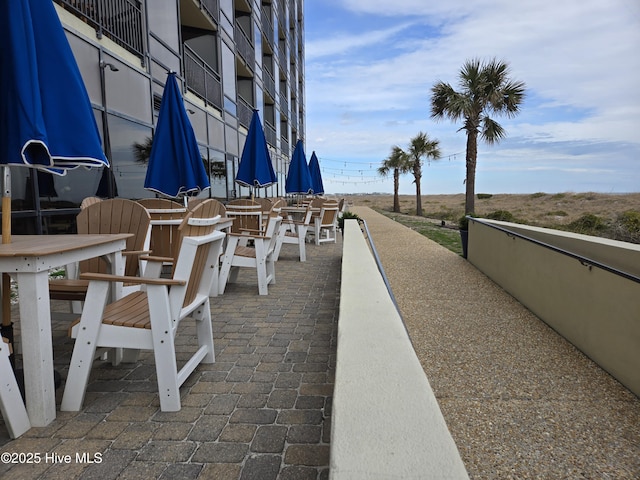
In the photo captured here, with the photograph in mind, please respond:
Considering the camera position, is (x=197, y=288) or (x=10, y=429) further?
(x=197, y=288)

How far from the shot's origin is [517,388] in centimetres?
310

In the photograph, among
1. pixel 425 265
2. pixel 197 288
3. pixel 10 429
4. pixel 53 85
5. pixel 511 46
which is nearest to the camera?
pixel 10 429

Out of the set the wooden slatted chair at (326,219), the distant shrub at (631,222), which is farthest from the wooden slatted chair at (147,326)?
the distant shrub at (631,222)

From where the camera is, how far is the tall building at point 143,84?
205 inches

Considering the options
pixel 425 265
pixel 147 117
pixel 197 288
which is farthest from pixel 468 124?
pixel 197 288

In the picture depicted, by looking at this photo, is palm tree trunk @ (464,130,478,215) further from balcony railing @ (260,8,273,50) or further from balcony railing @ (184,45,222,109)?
balcony railing @ (184,45,222,109)

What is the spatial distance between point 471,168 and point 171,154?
52.6ft

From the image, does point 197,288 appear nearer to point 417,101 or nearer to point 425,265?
point 425,265

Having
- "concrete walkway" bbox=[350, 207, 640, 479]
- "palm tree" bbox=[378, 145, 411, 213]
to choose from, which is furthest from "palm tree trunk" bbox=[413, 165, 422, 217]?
"concrete walkway" bbox=[350, 207, 640, 479]

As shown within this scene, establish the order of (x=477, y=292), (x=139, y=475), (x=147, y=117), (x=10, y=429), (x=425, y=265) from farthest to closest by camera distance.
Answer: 1. (x=425, y=265)
2. (x=147, y=117)
3. (x=477, y=292)
4. (x=10, y=429)
5. (x=139, y=475)

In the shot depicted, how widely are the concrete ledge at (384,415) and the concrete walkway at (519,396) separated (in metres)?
1.09

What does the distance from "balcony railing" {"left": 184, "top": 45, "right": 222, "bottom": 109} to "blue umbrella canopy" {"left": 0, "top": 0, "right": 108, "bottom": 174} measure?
7.99 metres

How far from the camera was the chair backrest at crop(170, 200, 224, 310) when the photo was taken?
208 centimetres

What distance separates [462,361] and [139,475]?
297cm
